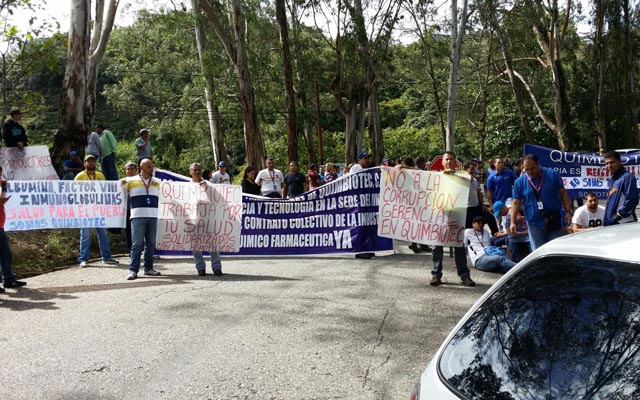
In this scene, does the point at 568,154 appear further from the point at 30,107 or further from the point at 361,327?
the point at 30,107

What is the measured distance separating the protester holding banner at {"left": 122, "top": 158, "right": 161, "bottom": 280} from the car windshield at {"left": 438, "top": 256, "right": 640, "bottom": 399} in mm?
7862

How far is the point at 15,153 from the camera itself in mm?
13836

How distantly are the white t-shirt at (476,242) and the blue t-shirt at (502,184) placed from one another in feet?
9.77

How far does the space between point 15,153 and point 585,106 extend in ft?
121

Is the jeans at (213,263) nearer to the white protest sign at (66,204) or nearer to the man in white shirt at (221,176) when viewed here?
the white protest sign at (66,204)

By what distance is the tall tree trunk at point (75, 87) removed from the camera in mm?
15547

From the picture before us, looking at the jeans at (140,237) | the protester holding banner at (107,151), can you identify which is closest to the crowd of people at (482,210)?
the jeans at (140,237)

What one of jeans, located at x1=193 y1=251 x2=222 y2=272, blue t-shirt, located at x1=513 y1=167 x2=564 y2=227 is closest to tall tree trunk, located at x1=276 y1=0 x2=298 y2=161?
jeans, located at x1=193 y1=251 x2=222 y2=272

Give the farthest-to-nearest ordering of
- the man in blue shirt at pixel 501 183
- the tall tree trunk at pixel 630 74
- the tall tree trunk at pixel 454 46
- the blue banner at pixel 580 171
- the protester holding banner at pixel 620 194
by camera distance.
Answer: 1. the tall tree trunk at pixel 630 74
2. the tall tree trunk at pixel 454 46
3. the blue banner at pixel 580 171
4. the man in blue shirt at pixel 501 183
5. the protester holding banner at pixel 620 194

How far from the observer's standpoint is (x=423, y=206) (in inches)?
376

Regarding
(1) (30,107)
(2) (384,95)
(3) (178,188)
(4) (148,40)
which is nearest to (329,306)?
(3) (178,188)

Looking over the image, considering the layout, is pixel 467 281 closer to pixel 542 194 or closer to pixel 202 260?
pixel 542 194

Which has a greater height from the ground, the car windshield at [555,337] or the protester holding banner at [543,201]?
the protester holding banner at [543,201]

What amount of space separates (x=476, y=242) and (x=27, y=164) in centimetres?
941
